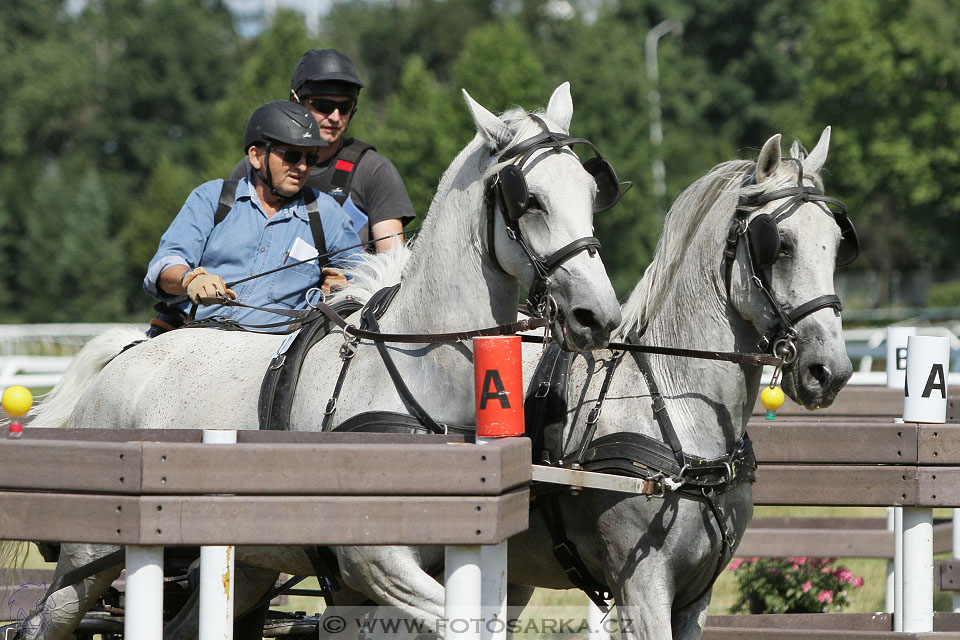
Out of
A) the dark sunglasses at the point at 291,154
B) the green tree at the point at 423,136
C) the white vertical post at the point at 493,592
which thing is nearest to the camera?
the white vertical post at the point at 493,592

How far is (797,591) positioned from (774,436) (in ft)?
7.80

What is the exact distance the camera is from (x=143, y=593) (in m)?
2.95

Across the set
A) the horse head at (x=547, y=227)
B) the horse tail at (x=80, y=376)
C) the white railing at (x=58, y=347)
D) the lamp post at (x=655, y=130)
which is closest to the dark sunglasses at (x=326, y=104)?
the horse tail at (x=80, y=376)

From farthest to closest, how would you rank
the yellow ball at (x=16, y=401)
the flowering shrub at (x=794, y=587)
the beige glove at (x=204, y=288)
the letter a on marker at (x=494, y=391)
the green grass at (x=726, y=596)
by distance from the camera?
the green grass at (x=726, y=596), the flowering shrub at (x=794, y=587), the beige glove at (x=204, y=288), the yellow ball at (x=16, y=401), the letter a on marker at (x=494, y=391)

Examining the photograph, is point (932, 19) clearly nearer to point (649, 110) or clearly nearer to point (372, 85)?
point (649, 110)

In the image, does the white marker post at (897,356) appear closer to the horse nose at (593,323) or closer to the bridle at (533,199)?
the bridle at (533,199)

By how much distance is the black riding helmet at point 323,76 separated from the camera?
5867 millimetres

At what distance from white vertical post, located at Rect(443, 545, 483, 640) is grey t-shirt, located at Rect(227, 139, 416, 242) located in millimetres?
2916

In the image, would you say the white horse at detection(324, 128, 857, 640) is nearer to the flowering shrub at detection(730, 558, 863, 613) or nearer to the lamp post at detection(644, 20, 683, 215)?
the flowering shrub at detection(730, 558, 863, 613)

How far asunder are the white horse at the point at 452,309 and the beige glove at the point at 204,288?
196 millimetres

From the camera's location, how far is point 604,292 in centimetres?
380

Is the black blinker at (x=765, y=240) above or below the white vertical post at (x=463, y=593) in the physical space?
above

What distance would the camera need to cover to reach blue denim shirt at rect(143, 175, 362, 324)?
518cm

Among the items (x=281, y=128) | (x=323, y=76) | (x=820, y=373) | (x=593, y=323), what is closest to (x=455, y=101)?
(x=323, y=76)
